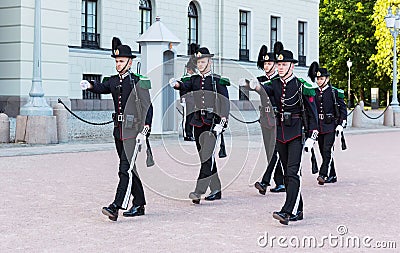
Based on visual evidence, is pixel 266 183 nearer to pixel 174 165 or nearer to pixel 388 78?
pixel 174 165

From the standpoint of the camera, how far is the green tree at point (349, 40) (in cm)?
6116

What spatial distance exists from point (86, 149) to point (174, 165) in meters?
4.12

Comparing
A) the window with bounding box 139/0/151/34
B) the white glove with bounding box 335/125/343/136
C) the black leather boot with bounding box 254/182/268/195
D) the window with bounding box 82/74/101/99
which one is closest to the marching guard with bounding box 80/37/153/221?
the black leather boot with bounding box 254/182/268/195

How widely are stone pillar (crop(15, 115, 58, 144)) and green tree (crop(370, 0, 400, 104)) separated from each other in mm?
39845

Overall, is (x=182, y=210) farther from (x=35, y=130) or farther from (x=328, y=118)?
(x=35, y=130)

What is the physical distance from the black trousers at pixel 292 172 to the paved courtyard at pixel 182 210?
0.21m

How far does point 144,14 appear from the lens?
3366 cm

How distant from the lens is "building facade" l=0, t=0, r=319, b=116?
2589 cm

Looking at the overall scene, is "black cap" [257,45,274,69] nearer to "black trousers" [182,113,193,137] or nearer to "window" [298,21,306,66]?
"black trousers" [182,113,193,137]

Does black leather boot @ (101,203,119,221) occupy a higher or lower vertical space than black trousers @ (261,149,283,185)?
lower

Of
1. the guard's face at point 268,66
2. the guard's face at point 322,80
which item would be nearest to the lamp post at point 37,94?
the guard's face at point 322,80

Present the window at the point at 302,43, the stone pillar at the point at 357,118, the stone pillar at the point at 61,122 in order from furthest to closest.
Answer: the window at the point at 302,43, the stone pillar at the point at 357,118, the stone pillar at the point at 61,122

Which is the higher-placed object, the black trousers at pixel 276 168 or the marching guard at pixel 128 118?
the marching guard at pixel 128 118

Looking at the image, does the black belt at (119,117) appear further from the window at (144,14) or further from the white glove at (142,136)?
the window at (144,14)
